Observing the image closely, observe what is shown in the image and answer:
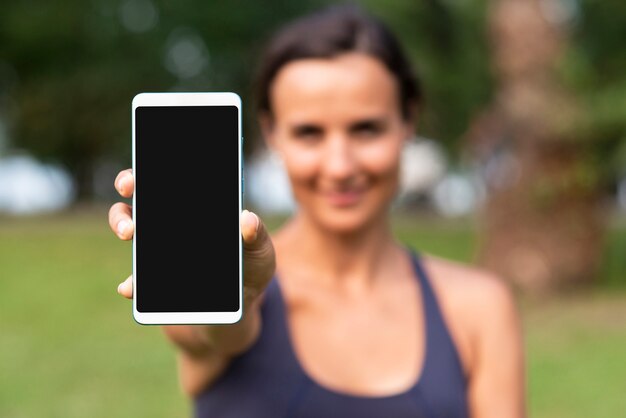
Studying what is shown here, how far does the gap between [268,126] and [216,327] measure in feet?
2.63

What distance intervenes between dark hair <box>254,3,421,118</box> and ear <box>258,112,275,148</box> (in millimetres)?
18

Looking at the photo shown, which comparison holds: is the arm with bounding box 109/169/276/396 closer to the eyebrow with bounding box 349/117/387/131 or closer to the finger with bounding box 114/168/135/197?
the finger with bounding box 114/168/135/197

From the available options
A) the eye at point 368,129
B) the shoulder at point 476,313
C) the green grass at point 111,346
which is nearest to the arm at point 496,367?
the shoulder at point 476,313

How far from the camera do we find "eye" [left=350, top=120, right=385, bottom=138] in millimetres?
2416

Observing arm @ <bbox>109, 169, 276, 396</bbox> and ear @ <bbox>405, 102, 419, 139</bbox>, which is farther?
ear @ <bbox>405, 102, 419, 139</bbox>

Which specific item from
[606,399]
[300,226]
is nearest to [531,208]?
[606,399]

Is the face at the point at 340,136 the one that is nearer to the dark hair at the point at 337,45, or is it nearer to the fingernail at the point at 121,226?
the dark hair at the point at 337,45

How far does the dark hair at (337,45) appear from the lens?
8.21 ft

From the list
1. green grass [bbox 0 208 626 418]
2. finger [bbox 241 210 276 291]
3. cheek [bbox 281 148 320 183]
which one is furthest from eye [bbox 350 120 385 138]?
green grass [bbox 0 208 626 418]

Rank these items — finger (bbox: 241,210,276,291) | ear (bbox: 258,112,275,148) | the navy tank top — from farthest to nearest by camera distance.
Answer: ear (bbox: 258,112,275,148) < the navy tank top < finger (bbox: 241,210,276,291)

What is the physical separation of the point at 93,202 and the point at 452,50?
1579cm

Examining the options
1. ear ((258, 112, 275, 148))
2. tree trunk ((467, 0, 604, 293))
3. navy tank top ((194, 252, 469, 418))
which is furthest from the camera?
tree trunk ((467, 0, 604, 293))

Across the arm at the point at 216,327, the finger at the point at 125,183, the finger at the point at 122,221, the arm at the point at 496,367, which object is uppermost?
the finger at the point at 125,183

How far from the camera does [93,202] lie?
28219 mm
